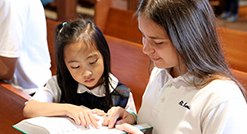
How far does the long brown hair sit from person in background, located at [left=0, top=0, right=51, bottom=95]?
87 cm

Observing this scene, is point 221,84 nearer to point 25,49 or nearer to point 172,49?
point 172,49

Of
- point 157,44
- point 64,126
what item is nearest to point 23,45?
point 64,126

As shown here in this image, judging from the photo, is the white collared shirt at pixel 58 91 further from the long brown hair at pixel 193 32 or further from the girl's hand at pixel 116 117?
the long brown hair at pixel 193 32

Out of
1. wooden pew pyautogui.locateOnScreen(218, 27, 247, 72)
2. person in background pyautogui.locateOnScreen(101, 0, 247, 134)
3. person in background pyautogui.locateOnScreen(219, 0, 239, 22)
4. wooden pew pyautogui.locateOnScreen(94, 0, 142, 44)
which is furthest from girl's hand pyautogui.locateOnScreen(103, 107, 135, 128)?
person in background pyautogui.locateOnScreen(219, 0, 239, 22)

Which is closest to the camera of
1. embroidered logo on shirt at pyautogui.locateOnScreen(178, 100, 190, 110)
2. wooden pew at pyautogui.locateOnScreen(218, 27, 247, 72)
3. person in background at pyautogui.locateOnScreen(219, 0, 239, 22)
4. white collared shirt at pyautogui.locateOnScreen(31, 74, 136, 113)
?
embroidered logo on shirt at pyautogui.locateOnScreen(178, 100, 190, 110)

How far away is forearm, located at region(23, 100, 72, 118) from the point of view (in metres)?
1.16

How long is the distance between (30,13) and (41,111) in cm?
67

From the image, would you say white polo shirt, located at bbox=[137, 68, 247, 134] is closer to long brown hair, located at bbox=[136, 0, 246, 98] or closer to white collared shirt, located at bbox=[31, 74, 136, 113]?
long brown hair, located at bbox=[136, 0, 246, 98]

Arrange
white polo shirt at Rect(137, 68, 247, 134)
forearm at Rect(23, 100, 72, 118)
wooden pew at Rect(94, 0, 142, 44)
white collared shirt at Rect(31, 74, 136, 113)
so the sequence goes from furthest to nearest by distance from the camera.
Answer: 1. wooden pew at Rect(94, 0, 142, 44)
2. white collared shirt at Rect(31, 74, 136, 113)
3. forearm at Rect(23, 100, 72, 118)
4. white polo shirt at Rect(137, 68, 247, 134)

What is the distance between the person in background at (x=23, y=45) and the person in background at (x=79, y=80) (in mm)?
330

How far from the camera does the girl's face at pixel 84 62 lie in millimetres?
1249

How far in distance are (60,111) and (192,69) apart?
579 millimetres

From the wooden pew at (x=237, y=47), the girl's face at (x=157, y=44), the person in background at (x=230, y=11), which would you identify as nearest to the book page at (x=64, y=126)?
the girl's face at (x=157, y=44)

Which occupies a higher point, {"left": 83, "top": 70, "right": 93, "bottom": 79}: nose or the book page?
{"left": 83, "top": 70, "right": 93, "bottom": 79}: nose
